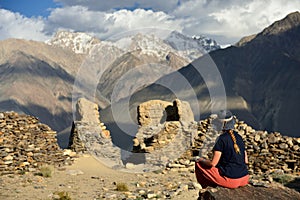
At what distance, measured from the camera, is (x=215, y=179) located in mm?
6922

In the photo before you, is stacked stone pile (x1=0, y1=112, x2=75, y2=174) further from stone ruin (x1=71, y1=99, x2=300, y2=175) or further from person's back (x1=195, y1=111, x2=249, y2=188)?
person's back (x1=195, y1=111, x2=249, y2=188)

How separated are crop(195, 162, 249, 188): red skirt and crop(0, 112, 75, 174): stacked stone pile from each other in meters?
9.53

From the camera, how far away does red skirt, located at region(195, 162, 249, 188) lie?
6870 millimetres

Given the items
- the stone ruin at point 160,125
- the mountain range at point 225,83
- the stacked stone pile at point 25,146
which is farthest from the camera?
the mountain range at point 225,83

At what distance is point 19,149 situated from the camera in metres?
15.2

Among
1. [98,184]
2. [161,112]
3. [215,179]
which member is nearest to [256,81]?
[161,112]

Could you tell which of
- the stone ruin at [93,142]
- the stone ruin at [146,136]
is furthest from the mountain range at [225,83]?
the stone ruin at [93,142]

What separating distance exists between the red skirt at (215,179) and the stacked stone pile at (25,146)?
9529 millimetres

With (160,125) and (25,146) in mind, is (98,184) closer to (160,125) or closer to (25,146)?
(25,146)

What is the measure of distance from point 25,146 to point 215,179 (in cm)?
1033

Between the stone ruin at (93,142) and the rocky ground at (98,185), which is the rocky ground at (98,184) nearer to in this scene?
the rocky ground at (98,185)

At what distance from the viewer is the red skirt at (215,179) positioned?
22.5 ft

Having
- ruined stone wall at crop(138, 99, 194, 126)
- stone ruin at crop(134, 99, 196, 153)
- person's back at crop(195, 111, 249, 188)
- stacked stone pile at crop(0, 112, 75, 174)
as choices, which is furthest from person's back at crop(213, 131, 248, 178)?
ruined stone wall at crop(138, 99, 194, 126)

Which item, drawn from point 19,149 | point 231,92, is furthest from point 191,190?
point 231,92
